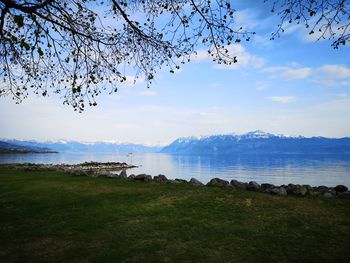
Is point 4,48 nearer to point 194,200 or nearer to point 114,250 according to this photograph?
point 114,250

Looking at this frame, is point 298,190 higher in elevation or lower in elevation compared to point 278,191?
higher

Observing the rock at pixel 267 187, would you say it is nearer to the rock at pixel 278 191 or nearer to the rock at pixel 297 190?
the rock at pixel 278 191

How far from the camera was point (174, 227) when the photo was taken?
11273 mm

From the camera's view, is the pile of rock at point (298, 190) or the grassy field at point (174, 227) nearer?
the grassy field at point (174, 227)

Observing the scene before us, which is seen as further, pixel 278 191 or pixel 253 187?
pixel 253 187

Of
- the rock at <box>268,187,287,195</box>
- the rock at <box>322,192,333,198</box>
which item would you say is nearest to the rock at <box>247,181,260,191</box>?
the rock at <box>268,187,287,195</box>

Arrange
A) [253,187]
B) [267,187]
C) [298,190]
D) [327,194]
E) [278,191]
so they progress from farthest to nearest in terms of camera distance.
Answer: [253,187]
[267,187]
[278,191]
[298,190]
[327,194]

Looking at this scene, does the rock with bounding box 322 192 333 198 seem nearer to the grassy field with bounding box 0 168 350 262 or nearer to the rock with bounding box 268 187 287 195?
the grassy field with bounding box 0 168 350 262

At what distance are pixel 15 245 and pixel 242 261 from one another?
7277 millimetres

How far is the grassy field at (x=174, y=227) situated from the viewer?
8.89 metres

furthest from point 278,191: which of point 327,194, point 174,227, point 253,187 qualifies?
point 174,227

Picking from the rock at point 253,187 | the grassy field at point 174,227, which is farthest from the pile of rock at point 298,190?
the grassy field at point 174,227

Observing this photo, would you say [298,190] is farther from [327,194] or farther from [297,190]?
[327,194]

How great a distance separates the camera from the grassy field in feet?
29.2
